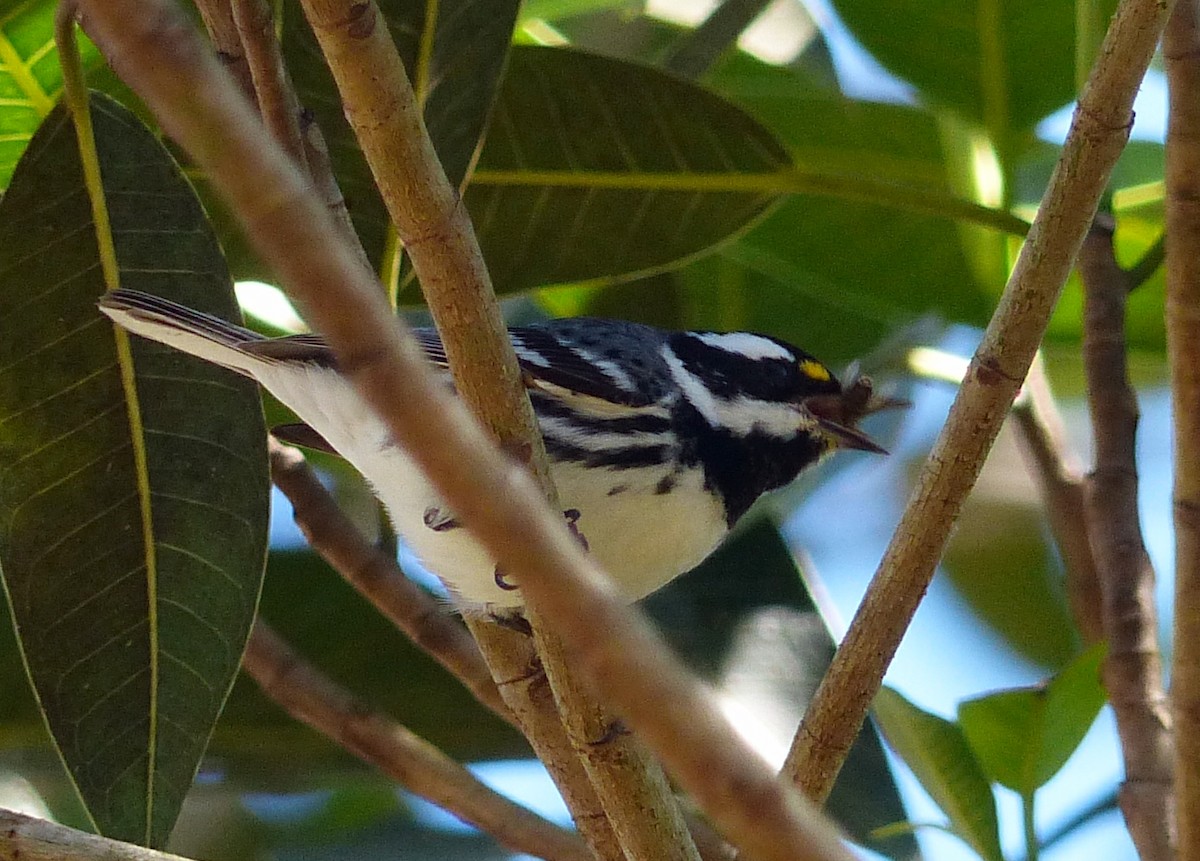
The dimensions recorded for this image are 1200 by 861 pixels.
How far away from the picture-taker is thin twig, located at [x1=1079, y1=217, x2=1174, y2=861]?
1454mm

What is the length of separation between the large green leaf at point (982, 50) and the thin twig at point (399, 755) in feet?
4.02

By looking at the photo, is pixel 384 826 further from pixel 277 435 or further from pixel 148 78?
pixel 148 78

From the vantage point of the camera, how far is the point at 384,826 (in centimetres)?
232

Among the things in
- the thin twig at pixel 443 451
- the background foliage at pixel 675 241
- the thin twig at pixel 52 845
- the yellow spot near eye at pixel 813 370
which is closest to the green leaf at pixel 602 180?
the background foliage at pixel 675 241

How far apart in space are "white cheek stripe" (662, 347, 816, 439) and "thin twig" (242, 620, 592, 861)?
55 centimetres

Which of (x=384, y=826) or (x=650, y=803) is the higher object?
(x=384, y=826)

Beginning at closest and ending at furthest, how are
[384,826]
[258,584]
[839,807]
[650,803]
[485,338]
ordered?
[485,338] → [650,803] → [258,584] → [839,807] → [384,826]

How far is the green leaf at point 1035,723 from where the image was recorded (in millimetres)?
1487

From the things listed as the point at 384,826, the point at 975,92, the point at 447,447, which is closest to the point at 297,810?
the point at 384,826

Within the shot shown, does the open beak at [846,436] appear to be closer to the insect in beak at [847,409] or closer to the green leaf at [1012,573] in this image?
the insect in beak at [847,409]

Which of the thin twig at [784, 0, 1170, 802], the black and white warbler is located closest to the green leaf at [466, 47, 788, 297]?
the black and white warbler

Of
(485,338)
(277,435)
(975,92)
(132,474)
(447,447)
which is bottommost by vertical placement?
(447,447)

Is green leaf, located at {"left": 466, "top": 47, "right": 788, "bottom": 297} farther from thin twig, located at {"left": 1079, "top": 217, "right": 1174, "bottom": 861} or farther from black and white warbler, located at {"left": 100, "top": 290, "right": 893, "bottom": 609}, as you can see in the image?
thin twig, located at {"left": 1079, "top": 217, "right": 1174, "bottom": 861}

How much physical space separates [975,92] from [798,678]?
93 centimetres
